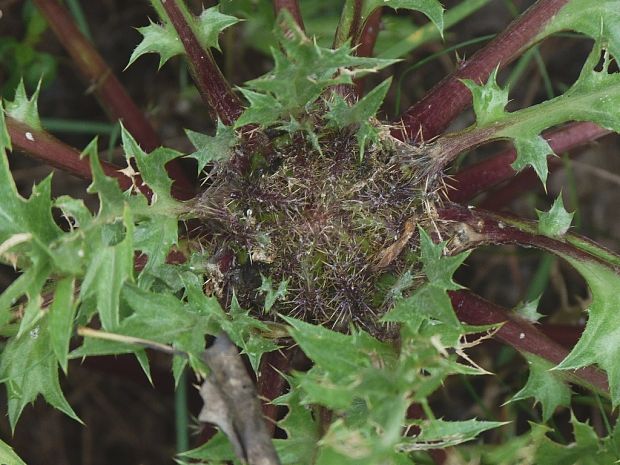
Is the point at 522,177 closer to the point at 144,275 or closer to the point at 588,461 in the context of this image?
the point at 588,461

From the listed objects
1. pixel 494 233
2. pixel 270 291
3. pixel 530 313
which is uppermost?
pixel 270 291

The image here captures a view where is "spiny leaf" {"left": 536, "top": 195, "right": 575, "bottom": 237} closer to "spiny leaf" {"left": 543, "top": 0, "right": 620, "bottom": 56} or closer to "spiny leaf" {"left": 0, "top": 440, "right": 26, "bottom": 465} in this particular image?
"spiny leaf" {"left": 543, "top": 0, "right": 620, "bottom": 56}

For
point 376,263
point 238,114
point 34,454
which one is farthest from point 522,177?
point 34,454

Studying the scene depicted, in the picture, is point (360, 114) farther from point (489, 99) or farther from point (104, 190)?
point (104, 190)

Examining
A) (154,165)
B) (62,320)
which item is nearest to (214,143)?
(154,165)

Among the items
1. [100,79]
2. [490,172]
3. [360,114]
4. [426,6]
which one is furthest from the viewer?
[100,79]

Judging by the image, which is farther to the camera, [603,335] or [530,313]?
[530,313]

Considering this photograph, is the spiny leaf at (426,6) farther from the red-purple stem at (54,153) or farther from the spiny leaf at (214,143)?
the red-purple stem at (54,153)

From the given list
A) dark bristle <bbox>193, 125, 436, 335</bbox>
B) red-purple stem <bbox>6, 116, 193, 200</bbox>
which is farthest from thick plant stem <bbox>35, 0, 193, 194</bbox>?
dark bristle <bbox>193, 125, 436, 335</bbox>
